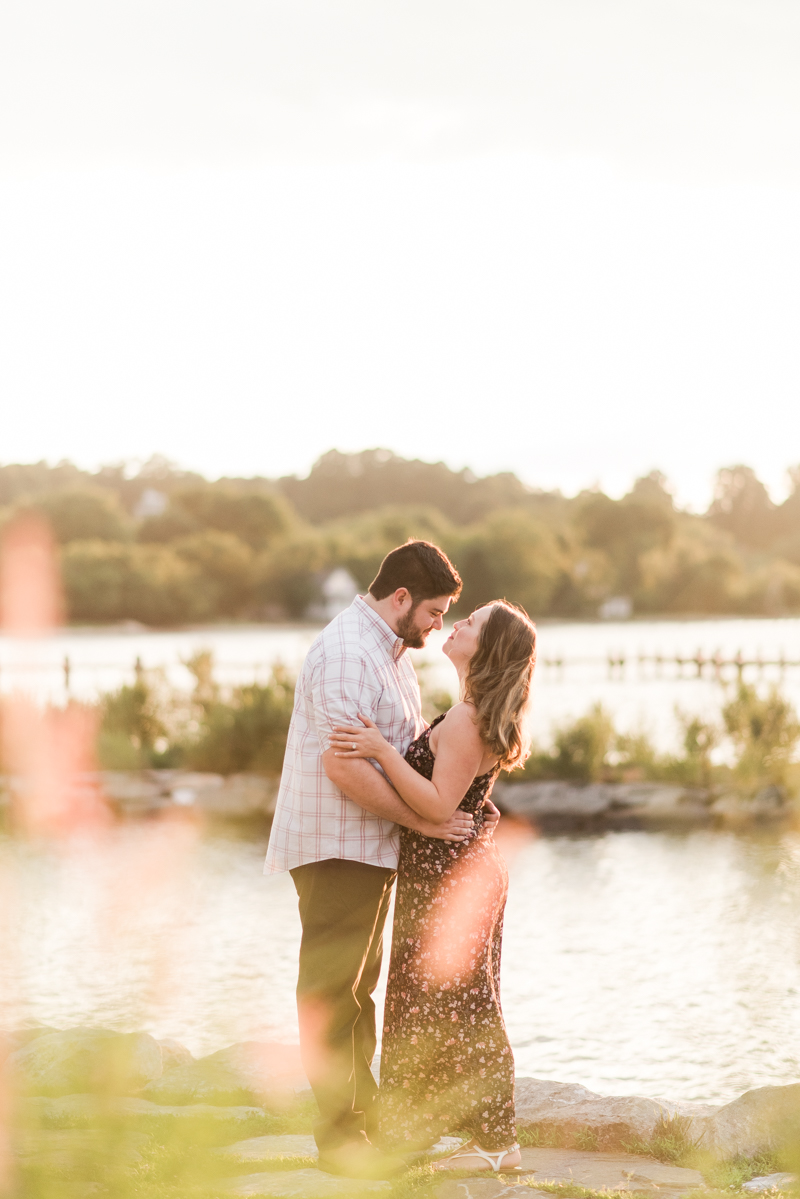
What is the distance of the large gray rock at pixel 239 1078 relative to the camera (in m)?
4.65

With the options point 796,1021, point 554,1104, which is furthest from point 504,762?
point 796,1021

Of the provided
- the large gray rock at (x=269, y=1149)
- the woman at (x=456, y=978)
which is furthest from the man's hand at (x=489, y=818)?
the large gray rock at (x=269, y=1149)

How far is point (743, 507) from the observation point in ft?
418

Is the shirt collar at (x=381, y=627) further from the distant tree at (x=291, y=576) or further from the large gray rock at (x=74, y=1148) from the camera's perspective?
the distant tree at (x=291, y=576)

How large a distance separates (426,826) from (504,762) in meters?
0.32

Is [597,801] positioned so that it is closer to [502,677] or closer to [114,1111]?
[114,1111]

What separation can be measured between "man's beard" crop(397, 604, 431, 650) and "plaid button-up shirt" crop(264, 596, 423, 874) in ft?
0.12

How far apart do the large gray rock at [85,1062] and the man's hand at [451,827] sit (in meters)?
2.05

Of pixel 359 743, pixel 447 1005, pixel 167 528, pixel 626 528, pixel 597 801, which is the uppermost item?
pixel 167 528

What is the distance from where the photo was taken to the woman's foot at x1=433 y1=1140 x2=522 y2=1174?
3.51 m

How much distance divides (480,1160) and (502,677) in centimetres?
142

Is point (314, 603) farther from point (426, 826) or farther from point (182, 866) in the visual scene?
point (426, 826)

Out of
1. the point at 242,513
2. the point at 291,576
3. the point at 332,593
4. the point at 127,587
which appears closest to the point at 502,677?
the point at 332,593

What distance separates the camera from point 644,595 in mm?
84438
